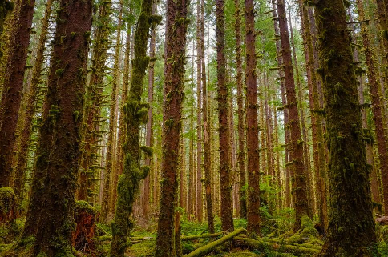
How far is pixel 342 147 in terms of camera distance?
4832 mm

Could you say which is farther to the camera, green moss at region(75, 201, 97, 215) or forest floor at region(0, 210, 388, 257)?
forest floor at region(0, 210, 388, 257)

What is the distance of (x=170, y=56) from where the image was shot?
282 inches

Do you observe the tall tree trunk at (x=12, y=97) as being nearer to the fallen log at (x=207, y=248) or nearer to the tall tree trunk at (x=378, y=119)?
the fallen log at (x=207, y=248)

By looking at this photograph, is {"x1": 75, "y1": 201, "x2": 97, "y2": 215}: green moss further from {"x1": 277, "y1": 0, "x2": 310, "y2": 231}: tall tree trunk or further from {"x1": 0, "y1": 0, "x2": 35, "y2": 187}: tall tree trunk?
{"x1": 277, "y1": 0, "x2": 310, "y2": 231}: tall tree trunk

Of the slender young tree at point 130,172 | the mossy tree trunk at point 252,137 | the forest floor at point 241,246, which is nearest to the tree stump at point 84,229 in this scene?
the forest floor at point 241,246

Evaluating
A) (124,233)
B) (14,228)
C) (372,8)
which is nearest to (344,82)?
(124,233)

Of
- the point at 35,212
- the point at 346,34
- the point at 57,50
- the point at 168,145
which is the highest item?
the point at 57,50

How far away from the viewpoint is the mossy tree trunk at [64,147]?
485cm

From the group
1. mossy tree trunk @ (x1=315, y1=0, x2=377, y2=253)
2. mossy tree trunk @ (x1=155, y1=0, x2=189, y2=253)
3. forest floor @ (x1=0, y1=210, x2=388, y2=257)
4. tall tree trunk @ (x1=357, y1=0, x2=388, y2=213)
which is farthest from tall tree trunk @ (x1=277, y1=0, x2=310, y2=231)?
mossy tree trunk @ (x1=155, y1=0, x2=189, y2=253)

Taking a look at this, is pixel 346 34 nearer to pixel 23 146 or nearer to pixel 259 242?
pixel 259 242

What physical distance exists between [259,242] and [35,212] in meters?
5.92

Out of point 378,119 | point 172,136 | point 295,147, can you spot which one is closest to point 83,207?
point 172,136

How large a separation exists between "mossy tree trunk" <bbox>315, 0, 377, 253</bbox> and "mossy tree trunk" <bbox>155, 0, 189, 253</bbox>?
9.97ft

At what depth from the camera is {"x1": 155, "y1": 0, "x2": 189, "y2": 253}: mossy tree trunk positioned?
233 inches
